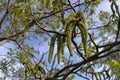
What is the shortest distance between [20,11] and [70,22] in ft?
4.52

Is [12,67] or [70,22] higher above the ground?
[70,22]

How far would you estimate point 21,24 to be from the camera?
898 centimetres

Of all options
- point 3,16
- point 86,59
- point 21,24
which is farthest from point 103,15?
point 86,59

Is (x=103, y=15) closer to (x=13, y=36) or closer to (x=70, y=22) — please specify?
(x=13, y=36)

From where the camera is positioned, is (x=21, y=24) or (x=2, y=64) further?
(x=2, y=64)

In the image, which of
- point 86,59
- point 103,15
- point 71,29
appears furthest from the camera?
point 103,15

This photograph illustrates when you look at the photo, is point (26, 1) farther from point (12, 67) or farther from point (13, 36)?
point (12, 67)

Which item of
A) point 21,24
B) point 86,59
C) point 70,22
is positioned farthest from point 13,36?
point 70,22

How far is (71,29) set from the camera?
2992 mm

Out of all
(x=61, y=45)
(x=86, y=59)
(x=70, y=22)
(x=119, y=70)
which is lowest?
(x=119, y=70)

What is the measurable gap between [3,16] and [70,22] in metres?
6.57

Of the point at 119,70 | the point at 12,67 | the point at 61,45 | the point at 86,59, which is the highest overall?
the point at 61,45

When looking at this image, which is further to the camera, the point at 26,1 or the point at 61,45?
the point at 26,1

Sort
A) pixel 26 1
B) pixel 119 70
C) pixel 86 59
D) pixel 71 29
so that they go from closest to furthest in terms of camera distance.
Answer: pixel 71 29
pixel 86 59
pixel 26 1
pixel 119 70
